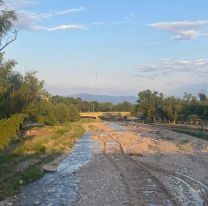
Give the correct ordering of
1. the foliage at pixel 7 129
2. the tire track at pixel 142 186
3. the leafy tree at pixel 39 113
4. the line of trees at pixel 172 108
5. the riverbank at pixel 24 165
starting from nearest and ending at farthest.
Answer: the tire track at pixel 142 186, the foliage at pixel 7 129, the riverbank at pixel 24 165, the leafy tree at pixel 39 113, the line of trees at pixel 172 108

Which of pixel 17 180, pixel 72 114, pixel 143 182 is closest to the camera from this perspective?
pixel 143 182

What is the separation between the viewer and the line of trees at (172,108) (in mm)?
117506

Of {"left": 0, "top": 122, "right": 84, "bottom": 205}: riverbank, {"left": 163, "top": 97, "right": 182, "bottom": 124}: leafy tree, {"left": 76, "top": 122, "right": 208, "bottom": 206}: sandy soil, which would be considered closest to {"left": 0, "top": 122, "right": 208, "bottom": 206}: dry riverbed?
{"left": 76, "top": 122, "right": 208, "bottom": 206}: sandy soil

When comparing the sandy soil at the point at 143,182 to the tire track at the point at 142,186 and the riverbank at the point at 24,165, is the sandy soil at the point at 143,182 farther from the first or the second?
the riverbank at the point at 24,165

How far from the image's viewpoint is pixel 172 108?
455 feet

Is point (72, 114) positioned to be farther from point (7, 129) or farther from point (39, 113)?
point (7, 129)

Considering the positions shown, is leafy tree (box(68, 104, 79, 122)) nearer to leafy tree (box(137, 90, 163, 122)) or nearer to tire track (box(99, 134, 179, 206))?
leafy tree (box(137, 90, 163, 122))

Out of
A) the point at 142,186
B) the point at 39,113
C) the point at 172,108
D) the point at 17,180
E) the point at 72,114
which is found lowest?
the point at 17,180

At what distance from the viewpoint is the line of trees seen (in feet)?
386

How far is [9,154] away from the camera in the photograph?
4294cm

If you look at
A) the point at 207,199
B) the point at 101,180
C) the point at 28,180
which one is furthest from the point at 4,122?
the point at 207,199

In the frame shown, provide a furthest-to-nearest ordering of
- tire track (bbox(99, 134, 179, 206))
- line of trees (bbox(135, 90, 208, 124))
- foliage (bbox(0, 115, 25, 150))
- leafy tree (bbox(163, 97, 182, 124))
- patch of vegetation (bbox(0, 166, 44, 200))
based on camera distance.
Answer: leafy tree (bbox(163, 97, 182, 124)) → line of trees (bbox(135, 90, 208, 124)) → foliage (bbox(0, 115, 25, 150)) → patch of vegetation (bbox(0, 166, 44, 200)) → tire track (bbox(99, 134, 179, 206))

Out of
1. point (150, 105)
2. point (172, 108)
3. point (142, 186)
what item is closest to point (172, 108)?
point (172, 108)

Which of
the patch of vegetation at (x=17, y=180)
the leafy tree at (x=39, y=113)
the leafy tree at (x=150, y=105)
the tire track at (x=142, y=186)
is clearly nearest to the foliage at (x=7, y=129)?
the patch of vegetation at (x=17, y=180)
